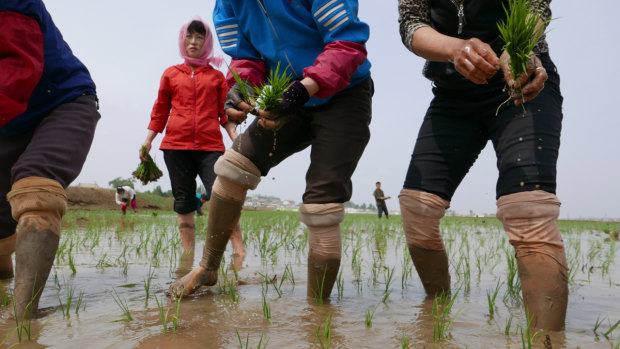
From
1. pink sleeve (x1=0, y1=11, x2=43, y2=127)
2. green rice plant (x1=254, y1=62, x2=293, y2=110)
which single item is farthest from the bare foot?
pink sleeve (x1=0, y1=11, x2=43, y2=127)

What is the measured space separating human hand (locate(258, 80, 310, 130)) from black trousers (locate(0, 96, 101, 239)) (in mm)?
892

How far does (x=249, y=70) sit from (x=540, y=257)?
1681 mm

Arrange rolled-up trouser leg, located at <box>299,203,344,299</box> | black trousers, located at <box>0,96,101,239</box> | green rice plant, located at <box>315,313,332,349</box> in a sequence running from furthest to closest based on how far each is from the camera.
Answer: rolled-up trouser leg, located at <box>299,203,344,299</box>, black trousers, located at <box>0,96,101,239</box>, green rice plant, located at <box>315,313,332,349</box>

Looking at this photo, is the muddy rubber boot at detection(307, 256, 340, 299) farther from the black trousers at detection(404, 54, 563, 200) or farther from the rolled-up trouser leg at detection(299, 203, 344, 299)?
the black trousers at detection(404, 54, 563, 200)

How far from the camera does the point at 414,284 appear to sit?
2867 millimetres

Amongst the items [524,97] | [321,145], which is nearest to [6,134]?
[321,145]

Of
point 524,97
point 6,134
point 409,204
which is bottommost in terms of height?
point 409,204

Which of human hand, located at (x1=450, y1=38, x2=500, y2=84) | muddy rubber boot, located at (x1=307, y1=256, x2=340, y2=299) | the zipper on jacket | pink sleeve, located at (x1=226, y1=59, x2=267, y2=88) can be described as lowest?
muddy rubber boot, located at (x1=307, y1=256, x2=340, y2=299)

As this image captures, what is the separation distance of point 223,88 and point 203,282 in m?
2.24

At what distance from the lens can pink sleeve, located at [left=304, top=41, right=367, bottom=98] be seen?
198 centimetres

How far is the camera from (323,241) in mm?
2180

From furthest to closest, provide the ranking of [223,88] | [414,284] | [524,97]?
[223,88] → [414,284] → [524,97]

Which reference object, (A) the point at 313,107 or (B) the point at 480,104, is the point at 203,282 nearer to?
(A) the point at 313,107

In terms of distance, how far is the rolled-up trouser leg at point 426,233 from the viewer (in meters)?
2.22
